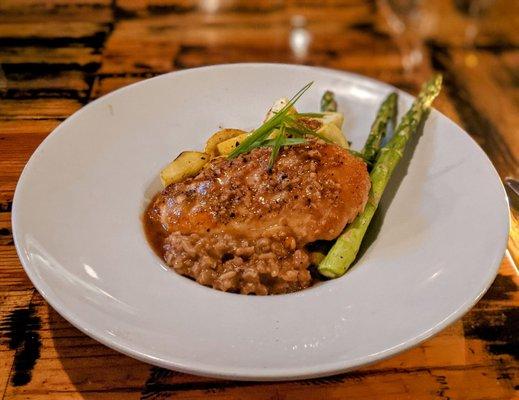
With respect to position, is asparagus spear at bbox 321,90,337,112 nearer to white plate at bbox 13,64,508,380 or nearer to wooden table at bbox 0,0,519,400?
white plate at bbox 13,64,508,380

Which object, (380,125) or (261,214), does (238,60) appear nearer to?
(380,125)

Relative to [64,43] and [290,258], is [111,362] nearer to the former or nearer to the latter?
[290,258]

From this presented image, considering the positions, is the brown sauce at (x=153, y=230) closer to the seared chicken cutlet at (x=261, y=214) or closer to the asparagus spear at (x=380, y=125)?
the seared chicken cutlet at (x=261, y=214)

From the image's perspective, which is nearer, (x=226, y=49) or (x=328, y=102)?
(x=328, y=102)

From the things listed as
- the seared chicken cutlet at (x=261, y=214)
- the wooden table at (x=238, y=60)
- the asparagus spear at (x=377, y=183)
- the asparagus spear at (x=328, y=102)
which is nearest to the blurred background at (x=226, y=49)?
the wooden table at (x=238, y=60)

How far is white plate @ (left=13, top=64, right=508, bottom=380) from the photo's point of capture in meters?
2.01

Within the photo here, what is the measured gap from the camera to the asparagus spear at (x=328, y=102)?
3.48 metres

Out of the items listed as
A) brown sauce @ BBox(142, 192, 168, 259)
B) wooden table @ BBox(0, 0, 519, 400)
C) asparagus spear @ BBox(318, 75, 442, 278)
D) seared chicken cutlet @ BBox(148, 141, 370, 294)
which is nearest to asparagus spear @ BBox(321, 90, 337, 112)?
asparagus spear @ BBox(318, 75, 442, 278)

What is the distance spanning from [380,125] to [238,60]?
1.83 meters

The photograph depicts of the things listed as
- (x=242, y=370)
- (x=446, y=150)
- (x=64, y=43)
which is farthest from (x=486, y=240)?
(x=64, y=43)

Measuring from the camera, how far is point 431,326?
208cm

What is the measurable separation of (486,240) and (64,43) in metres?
3.75

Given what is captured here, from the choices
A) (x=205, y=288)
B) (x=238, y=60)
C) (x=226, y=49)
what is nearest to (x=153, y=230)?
(x=205, y=288)

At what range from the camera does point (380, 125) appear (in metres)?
3.35
